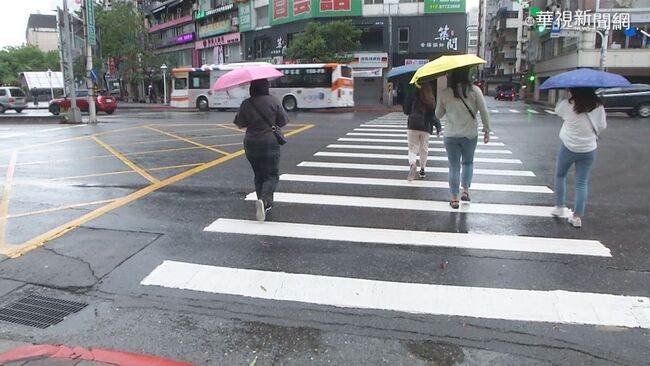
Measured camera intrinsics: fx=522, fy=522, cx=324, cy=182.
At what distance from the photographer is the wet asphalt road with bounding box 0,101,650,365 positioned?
340 cm

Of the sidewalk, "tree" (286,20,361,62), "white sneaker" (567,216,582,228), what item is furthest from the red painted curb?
"tree" (286,20,361,62)

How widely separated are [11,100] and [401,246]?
3847 cm

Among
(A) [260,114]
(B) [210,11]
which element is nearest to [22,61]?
(B) [210,11]

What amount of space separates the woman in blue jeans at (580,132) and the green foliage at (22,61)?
93467 millimetres

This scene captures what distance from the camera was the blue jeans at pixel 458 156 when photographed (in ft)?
21.7

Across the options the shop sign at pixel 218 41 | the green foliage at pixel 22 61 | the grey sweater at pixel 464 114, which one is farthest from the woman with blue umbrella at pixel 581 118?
the green foliage at pixel 22 61

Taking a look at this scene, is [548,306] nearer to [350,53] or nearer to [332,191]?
[332,191]

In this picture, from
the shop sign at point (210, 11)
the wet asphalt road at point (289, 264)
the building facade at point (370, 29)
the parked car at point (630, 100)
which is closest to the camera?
the wet asphalt road at point (289, 264)

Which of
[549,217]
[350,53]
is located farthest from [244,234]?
[350,53]

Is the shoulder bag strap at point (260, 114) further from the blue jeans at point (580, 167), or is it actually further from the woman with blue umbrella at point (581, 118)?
the blue jeans at point (580, 167)

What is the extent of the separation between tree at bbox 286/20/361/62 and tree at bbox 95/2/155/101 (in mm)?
23600

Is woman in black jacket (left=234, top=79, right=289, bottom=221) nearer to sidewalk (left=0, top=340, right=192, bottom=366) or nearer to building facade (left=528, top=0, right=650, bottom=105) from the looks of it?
sidewalk (left=0, top=340, right=192, bottom=366)

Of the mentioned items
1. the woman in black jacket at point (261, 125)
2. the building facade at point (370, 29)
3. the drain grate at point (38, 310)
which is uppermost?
the building facade at point (370, 29)

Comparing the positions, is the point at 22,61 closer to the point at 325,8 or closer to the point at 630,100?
the point at 325,8
